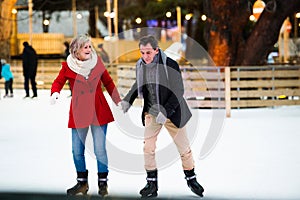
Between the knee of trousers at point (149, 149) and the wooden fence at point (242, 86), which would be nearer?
the knee of trousers at point (149, 149)

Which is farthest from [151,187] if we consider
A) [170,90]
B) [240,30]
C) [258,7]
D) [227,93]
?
[258,7]

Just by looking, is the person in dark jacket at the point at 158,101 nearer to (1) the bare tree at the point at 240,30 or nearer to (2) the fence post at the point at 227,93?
(2) the fence post at the point at 227,93

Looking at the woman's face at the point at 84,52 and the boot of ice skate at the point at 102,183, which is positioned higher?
the woman's face at the point at 84,52

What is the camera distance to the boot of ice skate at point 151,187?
5676 millimetres

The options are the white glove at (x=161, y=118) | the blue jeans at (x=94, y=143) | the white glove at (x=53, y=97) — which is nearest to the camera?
the white glove at (x=161, y=118)

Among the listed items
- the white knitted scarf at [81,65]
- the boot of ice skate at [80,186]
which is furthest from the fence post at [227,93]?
the white knitted scarf at [81,65]

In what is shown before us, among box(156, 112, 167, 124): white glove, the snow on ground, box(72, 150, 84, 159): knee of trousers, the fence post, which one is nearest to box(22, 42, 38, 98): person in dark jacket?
the snow on ground

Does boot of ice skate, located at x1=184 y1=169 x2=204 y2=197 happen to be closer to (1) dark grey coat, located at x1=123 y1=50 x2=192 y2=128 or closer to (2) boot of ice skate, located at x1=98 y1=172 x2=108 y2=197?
(1) dark grey coat, located at x1=123 y1=50 x2=192 y2=128

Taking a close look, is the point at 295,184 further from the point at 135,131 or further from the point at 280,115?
the point at 280,115

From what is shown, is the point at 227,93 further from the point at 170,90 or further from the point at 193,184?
the point at 170,90

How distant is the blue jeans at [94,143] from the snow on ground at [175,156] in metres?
0.26

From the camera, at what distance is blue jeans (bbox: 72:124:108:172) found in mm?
5781

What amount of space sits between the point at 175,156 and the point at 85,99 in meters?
2.42

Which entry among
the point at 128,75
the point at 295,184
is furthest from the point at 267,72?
the point at 295,184
